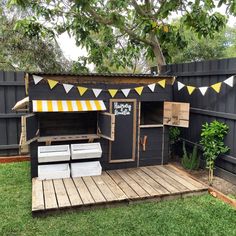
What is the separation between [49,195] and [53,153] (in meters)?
0.81

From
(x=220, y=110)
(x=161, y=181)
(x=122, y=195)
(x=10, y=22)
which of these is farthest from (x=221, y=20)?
(x=10, y=22)

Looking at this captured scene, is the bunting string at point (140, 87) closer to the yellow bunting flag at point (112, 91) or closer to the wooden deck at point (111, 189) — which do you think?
the yellow bunting flag at point (112, 91)

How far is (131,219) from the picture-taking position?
3160 mm

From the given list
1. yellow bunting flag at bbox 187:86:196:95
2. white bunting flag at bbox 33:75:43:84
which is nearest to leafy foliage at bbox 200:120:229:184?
yellow bunting flag at bbox 187:86:196:95

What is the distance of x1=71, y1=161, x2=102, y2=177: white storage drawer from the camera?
4.37m

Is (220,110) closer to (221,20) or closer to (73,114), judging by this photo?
(221,20)

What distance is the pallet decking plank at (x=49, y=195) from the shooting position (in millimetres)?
3312

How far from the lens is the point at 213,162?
4.16 meters

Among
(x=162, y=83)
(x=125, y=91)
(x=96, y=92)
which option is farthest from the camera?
(x=162, y=83)

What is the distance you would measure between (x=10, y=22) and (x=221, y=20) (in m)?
6.55

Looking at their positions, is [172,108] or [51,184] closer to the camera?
[51,184]

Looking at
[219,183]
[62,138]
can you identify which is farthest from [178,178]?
[62,138]

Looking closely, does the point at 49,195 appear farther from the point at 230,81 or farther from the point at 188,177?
the point at 230,81

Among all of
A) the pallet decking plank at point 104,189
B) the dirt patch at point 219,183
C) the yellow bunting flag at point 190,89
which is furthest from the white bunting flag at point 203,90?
the pallet decking plank at point 104,189
